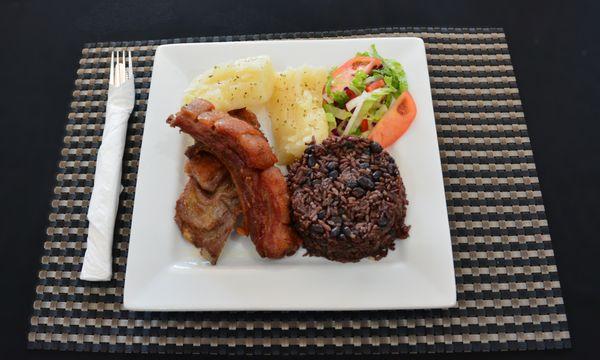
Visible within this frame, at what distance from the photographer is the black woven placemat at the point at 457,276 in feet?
8.71

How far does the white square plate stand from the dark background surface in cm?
50

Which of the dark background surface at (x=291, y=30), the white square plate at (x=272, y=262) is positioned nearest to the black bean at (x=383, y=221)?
the white square plate at (x=272, y=262)

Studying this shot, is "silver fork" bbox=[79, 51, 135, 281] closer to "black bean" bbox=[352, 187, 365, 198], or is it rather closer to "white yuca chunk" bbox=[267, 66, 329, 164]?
"white yuca chunk" bbox=[267, 66, 329, 164]

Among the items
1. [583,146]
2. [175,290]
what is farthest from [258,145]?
[583,146]

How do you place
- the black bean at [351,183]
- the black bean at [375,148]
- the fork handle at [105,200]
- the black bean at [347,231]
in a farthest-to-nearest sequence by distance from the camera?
the fork handle at [105,200] < the black bean at [375,148] < the black bean at [351,183] < the black bean at [347,231]

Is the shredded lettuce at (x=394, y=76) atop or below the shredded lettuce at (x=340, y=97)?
atop

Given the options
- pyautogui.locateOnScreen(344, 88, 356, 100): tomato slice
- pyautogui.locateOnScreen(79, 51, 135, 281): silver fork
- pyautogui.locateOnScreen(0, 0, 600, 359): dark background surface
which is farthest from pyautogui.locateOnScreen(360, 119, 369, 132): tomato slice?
pyautogui.locateOnScreen(79, 51, 135, 281): silver fork

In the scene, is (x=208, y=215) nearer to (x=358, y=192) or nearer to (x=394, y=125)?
(x=358, y=192)

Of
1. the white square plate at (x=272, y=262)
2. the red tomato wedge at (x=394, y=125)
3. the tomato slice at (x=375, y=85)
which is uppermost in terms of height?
the tomato slice at (x=375, y=85)

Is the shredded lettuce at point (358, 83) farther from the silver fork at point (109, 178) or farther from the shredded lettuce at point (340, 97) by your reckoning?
the silver fork at point (109, 178)

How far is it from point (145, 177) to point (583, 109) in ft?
9.55

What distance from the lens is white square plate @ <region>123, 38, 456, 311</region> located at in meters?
2.49

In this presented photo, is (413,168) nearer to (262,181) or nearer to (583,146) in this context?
(262,181)

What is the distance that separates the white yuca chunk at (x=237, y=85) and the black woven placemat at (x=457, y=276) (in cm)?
65
